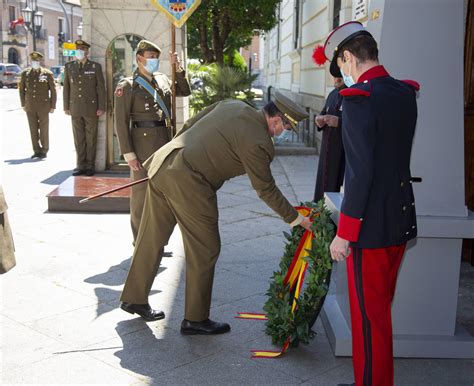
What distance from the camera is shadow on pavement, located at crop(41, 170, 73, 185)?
10391mm

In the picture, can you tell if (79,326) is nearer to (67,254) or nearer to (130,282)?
(130,282)

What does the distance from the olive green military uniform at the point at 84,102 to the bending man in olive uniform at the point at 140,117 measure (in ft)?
14.5

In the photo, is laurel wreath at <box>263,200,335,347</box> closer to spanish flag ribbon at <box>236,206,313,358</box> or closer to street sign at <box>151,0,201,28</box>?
spanish flag ribbon at <box>236,206,313,358</box>

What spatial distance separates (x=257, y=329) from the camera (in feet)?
15.5

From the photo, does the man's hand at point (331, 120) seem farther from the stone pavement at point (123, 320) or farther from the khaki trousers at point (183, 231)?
the khaki trousers at point (183, 231)

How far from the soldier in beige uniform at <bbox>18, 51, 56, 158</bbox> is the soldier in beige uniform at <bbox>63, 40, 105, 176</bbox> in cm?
222

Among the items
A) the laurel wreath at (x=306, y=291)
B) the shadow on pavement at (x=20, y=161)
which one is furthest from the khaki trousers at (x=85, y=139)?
the laurel wreath at (x=306, y=291)

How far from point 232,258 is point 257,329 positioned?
1758 mm

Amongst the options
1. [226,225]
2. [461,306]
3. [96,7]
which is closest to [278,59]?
[96,7]

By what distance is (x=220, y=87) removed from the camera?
14.6 metres

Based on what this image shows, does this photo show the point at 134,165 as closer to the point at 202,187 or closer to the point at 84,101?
the point at 202,187

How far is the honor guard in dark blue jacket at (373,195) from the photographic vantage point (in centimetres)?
326

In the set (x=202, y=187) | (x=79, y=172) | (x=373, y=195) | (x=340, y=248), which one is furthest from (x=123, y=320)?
(x=79, y=172)

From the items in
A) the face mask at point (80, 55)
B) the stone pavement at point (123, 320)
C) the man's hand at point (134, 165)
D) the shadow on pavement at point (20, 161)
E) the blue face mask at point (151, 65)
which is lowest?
the stone pavement at point (123, 320)
